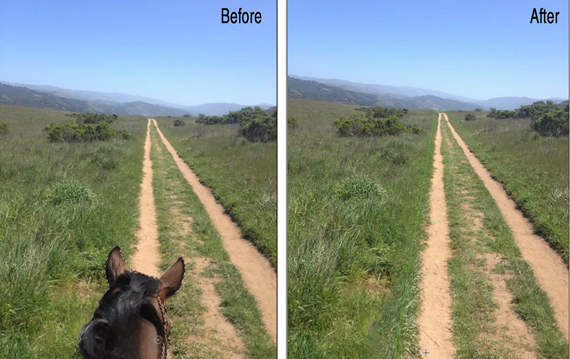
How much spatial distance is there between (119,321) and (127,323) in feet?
0.10

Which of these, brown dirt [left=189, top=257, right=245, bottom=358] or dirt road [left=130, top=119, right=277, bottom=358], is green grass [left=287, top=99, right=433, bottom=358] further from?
brown dirt [left=189, top=257, right=245, bottom=358]

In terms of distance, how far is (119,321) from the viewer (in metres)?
1.28

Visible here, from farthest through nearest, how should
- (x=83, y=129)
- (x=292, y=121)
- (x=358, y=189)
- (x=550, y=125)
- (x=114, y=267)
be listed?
(x=550, y=125) → (x=292, y=121) → (x=358, y=189) → (x=83, y=129) → (x=114, y=267)

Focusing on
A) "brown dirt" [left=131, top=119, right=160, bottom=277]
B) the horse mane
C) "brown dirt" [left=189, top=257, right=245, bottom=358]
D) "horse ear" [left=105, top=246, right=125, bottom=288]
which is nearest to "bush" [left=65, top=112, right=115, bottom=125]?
"brown dirt" [left=131, top=119, right=160, bottom=277]

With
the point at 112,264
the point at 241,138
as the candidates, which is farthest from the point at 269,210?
the point at 112,264

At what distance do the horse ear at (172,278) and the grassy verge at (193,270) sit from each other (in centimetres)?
122

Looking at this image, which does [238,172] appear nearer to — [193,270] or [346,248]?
[193,270]

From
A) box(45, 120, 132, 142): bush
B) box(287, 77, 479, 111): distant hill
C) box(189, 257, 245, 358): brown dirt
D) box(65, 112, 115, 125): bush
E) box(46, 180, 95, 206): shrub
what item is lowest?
box(189, 257, 245, 358): brown dirt

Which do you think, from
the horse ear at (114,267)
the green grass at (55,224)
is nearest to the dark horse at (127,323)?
the horse ear at (114,267)

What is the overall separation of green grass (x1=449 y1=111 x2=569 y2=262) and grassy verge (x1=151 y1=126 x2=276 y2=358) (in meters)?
3.78

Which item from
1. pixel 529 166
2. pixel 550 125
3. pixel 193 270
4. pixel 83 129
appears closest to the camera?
pixel 193 270

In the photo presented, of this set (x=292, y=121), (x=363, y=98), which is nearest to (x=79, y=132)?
(x=292, y=121)

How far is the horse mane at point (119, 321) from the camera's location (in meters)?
1.21

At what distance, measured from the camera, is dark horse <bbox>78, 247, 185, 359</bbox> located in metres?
1.21
